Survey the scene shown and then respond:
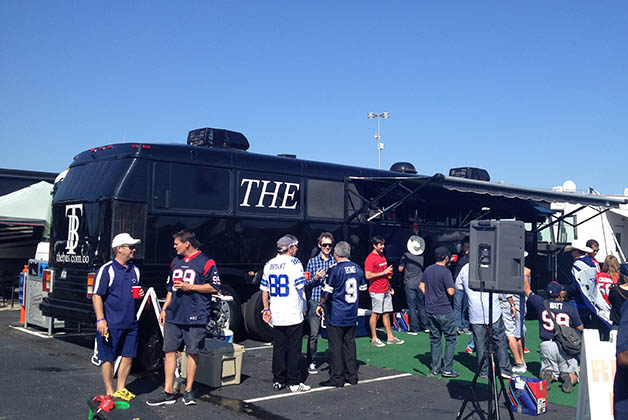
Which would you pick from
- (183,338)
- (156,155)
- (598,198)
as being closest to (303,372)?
(183,338)

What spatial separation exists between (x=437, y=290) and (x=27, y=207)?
12.2 metres

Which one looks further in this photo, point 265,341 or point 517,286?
point 265,341

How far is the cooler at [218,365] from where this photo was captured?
768 centimetres

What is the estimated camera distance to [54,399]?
7090 mm

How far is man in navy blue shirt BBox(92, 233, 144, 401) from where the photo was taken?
254 inches

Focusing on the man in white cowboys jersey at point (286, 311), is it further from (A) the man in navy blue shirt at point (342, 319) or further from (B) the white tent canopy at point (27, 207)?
(B) the white tent canopy at point (27, 207)

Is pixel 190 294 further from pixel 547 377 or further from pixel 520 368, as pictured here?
pixel 520 368

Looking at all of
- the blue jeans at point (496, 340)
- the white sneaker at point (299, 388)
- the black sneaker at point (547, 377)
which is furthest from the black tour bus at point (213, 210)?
the black sneaker at point (547, 377)

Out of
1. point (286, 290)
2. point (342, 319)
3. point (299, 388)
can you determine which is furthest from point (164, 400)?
point (342, 319)

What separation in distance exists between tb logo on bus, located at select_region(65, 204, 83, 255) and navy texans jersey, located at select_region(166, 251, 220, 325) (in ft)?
11.4

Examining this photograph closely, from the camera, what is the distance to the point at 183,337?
7.05m

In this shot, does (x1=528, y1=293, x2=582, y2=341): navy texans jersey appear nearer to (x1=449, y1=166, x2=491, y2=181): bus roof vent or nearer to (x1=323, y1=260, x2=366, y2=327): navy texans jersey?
(x1=323, y1=260, x2=366, y2=327): navy texans jersey

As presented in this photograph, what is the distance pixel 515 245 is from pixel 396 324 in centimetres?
658

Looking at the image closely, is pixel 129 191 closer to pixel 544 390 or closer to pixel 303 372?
Answer: pixel 303 372
